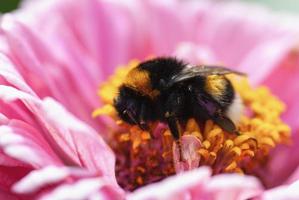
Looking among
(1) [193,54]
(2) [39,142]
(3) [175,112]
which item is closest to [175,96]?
(3) [175,112]

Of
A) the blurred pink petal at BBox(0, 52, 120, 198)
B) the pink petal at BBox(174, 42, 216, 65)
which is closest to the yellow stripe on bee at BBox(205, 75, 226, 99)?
the blurred pink petal at BBox(0, 52, 120, 198)

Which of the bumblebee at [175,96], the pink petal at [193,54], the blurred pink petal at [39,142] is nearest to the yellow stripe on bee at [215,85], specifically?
the bumblebee at [175,96]

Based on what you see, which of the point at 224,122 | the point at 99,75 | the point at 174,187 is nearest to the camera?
the point at 174,187

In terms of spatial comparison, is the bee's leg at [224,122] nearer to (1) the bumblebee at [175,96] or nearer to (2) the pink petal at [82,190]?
(1) the bumblebee at [175,96]

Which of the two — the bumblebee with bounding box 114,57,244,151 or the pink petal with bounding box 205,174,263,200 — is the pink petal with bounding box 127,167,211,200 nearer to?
the pink petal with bounding box 205,174,263,200

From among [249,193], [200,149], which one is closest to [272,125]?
[200,149]

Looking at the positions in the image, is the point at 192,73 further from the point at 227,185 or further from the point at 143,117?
the point at 227,185

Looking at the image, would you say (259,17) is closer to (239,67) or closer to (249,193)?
(239,67)
